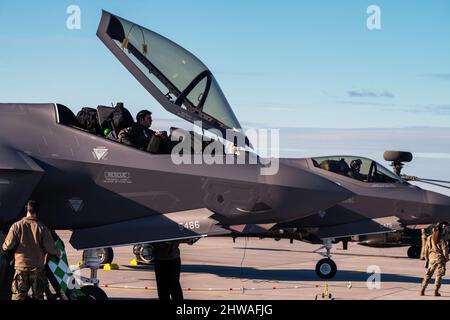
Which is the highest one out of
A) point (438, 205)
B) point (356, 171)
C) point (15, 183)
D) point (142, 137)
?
point (356, 171)

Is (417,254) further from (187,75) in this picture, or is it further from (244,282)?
(187,75)

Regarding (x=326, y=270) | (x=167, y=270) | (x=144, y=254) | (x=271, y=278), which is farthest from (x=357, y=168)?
(x=167, y=270)

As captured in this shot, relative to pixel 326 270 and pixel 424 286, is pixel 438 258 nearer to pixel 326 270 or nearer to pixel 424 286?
pixel 424 286

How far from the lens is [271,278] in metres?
21.7

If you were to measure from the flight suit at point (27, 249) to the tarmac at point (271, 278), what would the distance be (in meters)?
4.83

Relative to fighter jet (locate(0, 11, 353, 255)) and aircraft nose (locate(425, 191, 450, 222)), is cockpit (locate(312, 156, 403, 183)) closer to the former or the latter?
aircraft nose (locate(425, 191, 450, 222))

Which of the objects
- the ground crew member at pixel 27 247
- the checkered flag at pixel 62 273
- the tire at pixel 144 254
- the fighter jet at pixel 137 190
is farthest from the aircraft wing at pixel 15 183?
the tire at pixel 144 254

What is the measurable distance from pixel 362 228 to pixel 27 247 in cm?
1288

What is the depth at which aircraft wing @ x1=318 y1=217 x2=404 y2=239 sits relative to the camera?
72.8ft

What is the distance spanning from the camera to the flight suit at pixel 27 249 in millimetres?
11391

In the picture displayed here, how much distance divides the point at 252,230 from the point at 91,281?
10140mm

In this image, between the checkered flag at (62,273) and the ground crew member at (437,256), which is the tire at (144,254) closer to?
the ground crew member at (437,256)

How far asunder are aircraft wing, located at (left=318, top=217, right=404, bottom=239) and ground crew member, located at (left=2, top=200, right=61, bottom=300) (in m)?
11.9
